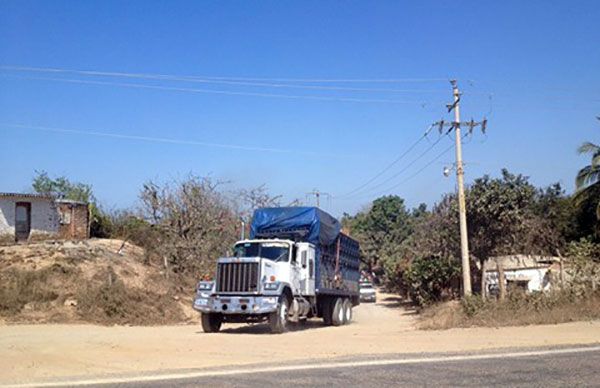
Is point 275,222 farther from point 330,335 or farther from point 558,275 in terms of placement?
point 558,275

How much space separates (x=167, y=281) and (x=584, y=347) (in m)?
18.8

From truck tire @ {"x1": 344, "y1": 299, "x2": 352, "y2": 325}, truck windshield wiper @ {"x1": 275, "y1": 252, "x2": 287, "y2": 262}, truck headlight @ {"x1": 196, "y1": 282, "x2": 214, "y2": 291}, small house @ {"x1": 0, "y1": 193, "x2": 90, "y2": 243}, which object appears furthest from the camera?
small house @ {"x1": 0, "y1": 193, "x2": 90, "y2": 243}

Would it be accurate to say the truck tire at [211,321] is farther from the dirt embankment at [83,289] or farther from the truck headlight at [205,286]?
the dirt embankment at [83,289]

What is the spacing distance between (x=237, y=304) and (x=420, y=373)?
9.47 meters

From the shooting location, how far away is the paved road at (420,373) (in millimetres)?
9688

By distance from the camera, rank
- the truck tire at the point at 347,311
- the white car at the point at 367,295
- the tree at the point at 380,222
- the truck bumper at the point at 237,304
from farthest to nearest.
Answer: the tree at the point at 380,222, the white car at the point at 367,295, the truck tire at the point at 347,311, the truck bumper at the point at 237,304

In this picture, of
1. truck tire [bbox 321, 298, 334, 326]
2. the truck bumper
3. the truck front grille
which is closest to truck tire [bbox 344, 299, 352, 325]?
truck tire [bbox 321, 298, 334, 326]

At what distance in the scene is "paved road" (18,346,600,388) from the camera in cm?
969

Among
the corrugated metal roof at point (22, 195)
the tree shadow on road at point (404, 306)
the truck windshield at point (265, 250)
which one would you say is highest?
the corrugated metal roof at point (22, 195)

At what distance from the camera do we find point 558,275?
22.2 m

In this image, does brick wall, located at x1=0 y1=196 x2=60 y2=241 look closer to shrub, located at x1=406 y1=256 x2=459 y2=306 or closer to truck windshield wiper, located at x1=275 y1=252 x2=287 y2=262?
truck windshield wiper, located at x1=275 y1=252 x2=287 y2=262

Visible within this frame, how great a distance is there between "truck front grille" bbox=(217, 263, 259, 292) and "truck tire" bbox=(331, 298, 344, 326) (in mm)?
5727

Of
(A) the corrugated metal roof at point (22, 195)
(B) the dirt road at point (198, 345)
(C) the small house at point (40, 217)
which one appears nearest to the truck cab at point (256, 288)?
(B) the dirt road at point (198, 345)

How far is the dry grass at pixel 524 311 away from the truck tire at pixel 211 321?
6.62 m
